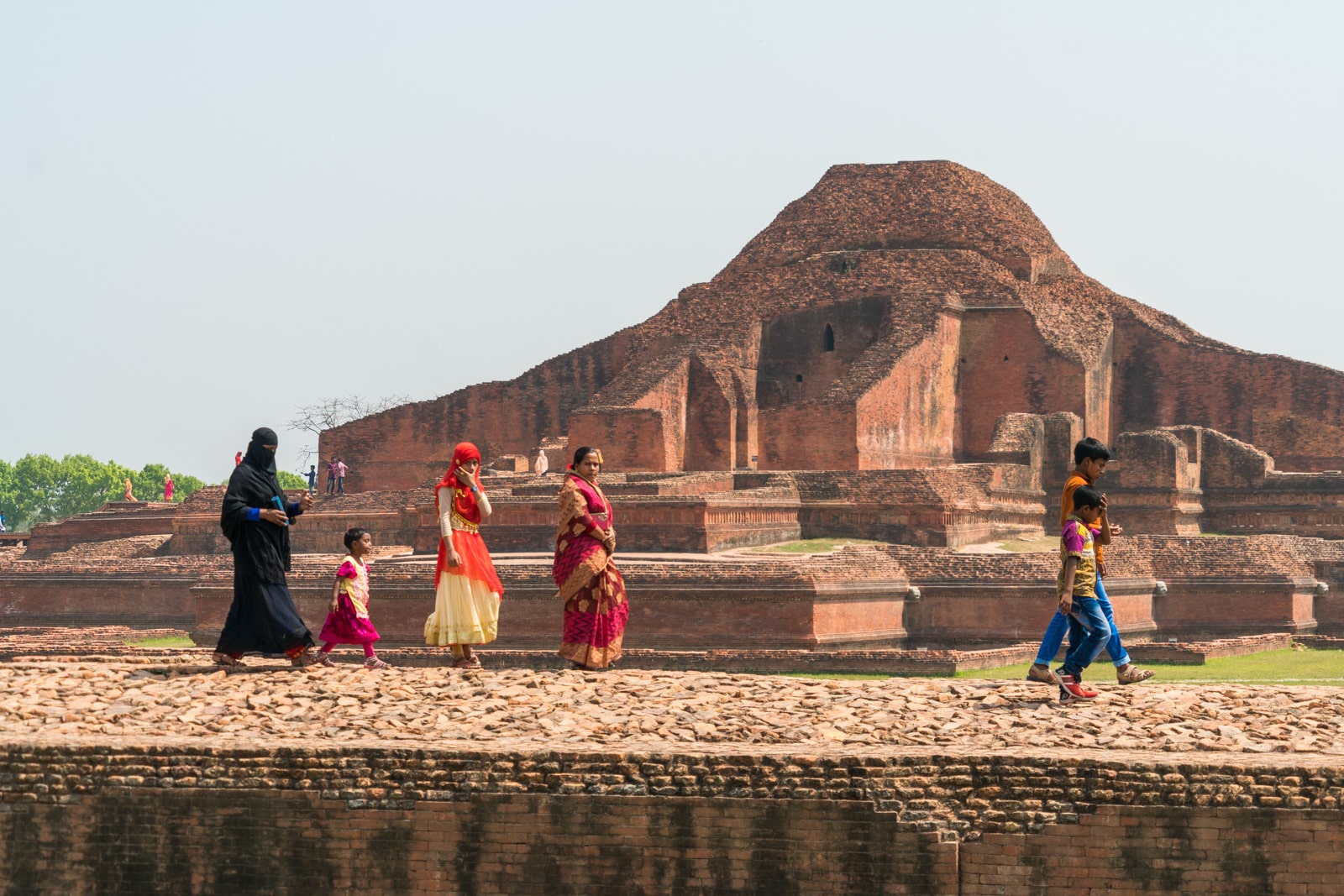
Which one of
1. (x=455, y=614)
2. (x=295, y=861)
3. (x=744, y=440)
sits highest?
(x=744, y=440)

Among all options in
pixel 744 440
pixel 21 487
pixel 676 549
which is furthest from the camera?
pixel 21 487

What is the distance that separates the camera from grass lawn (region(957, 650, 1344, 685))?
42.0 ft

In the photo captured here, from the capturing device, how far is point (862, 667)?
14523 mm

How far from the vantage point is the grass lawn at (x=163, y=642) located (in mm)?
17875

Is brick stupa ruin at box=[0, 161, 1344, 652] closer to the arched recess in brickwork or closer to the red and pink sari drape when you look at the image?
the arched recess in brickwork

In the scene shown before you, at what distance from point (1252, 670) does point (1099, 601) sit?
21.7ft

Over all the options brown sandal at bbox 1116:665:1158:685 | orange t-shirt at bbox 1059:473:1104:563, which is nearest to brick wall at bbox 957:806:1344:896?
brown sandal at bbox 1116:665:1158:685

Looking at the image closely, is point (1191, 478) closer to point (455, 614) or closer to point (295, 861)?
point (455, 614)

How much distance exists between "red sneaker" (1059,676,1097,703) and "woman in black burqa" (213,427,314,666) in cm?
363

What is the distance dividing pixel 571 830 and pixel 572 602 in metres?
2.30

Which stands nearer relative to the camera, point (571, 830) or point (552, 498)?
point (571, 830)

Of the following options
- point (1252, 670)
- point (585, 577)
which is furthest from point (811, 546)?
point (585, 577)

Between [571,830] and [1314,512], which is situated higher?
[1314,512]

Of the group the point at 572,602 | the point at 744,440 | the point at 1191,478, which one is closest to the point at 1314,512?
the point at 1191,478
